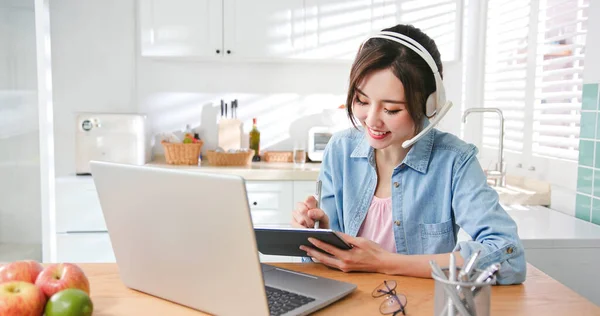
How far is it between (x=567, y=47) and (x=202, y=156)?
2191 mm

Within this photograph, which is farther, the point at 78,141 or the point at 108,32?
the point at 108,32

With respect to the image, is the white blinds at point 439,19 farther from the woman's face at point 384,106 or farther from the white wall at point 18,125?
the woman's face at point 384,106

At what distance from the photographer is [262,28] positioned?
3332mm

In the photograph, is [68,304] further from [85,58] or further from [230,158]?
[85,58]

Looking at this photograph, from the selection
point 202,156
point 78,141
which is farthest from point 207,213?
point 202,156

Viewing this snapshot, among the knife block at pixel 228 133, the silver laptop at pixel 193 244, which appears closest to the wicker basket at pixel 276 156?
the knife block at pixel 228 133

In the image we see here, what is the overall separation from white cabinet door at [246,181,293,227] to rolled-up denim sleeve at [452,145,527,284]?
5.88ft

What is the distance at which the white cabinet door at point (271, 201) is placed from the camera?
3119 millimetres

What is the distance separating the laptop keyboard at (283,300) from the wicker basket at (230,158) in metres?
2.20

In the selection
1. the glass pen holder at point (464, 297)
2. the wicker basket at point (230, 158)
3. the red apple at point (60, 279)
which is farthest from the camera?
the wicker basket at point (230, 158)

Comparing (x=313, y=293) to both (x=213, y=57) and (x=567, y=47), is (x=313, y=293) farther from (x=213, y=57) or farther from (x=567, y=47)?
(x=213, y=57)

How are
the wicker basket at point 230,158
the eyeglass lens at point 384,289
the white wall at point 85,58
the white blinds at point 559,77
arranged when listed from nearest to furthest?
the eyeglass lens at point 384,289
the white blinds at point 559,77
the wicker basket at point 230,158
the white wall at point 85,58

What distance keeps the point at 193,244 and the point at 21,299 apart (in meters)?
0.28

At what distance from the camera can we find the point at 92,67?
11.6 ft
